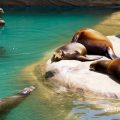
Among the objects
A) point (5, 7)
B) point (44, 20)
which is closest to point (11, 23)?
point (44, 20)

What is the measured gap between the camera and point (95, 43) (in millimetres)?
8414

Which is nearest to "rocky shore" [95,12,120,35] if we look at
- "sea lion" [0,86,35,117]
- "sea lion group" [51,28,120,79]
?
"sea lion group" [51,28,120,79]

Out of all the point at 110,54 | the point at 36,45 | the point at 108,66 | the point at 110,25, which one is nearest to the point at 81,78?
the point at 108,66

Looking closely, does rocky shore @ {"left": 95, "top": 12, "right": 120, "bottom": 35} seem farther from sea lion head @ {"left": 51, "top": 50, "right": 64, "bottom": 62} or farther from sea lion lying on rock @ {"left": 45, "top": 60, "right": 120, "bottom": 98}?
sea lion lying on rock @ {"left": 45, "top": 60, "right": 120, "bottom": 98}

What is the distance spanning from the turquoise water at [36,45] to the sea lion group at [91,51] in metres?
0.95

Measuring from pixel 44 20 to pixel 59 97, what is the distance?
7.88 metres

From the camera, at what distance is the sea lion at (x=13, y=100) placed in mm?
5766

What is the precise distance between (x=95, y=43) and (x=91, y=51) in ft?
0.62

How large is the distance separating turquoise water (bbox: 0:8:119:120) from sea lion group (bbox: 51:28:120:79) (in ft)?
3.10

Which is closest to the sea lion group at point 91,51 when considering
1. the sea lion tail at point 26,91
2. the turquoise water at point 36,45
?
the turquoise water at point 36,45

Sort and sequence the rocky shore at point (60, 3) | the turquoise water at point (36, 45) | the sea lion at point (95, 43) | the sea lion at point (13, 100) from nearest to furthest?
1. the sea lion at point (13, 100)
2. the turquoise water at point (36, 45)
3. the sea lion at point (95, 43)
4. the rocky shore at point (60, 3)

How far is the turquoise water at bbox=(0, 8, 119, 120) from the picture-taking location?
19.4ft

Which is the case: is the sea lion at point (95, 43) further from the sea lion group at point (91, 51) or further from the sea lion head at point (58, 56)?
the sea lion head at point (58, 56)

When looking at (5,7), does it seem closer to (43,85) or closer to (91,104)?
(43,85)
